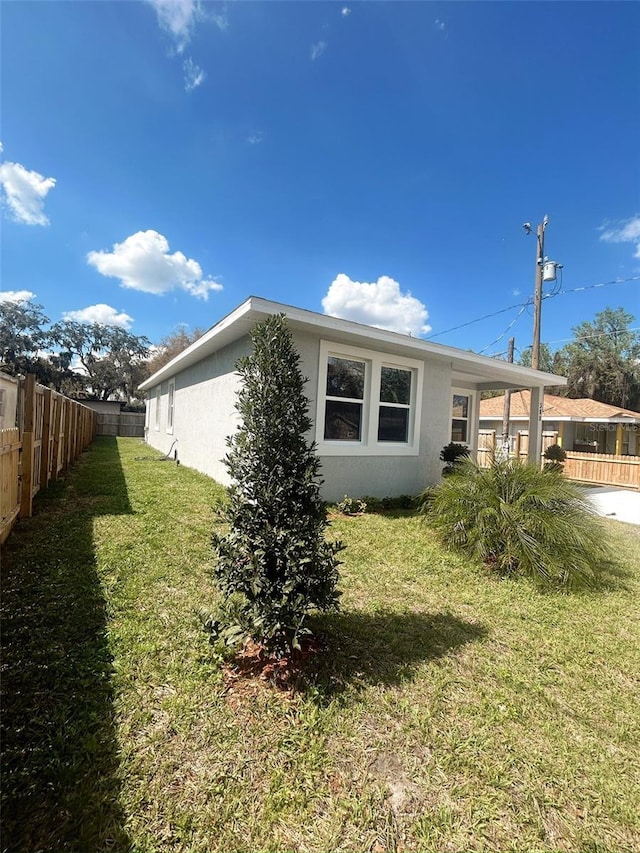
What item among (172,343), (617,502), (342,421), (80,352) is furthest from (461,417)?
(80,352)

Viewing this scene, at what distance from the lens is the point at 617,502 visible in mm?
9547

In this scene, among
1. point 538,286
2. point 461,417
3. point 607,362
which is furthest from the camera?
point 607,362

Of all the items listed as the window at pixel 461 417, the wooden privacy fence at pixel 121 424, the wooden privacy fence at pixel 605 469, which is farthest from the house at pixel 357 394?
the wooden privacy fence at pixel 121 424

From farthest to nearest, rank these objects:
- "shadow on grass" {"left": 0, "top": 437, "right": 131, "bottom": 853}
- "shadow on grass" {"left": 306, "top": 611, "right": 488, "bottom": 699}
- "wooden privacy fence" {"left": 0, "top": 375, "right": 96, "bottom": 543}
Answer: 1. "wooden privacy fence" {"left": 0, "top": 375, "right": 96, "bottom": 543}
2. "shadow on grass" {"left": 306, "top": 611, "right": 488, "bottom": 699}
3. "shadow on grass" {"left": 0, "top": 437, "right": 131, "bottom": 853}

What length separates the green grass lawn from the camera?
4.71 ft

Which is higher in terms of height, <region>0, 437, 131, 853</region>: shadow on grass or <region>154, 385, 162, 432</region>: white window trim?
<region>154, 385, 162, 432</region>: white window trim

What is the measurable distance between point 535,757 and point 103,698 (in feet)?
7.41

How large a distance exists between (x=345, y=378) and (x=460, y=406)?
642cm

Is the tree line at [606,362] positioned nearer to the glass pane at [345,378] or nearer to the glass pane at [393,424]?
the glass pane at [393,424]

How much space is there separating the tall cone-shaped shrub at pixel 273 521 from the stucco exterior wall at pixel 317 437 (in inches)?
137

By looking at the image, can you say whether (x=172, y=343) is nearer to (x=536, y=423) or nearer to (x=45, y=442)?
(x=45, y=442)

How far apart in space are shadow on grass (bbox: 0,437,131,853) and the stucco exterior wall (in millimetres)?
3096

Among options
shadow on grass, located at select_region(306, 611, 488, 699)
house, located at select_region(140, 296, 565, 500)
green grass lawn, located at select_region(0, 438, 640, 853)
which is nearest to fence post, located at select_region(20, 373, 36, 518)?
green grass lawn, located at select_region(0, 438, 640, 853)

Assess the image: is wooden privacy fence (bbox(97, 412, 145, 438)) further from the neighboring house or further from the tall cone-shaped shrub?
the tall cone-shaped shrub
